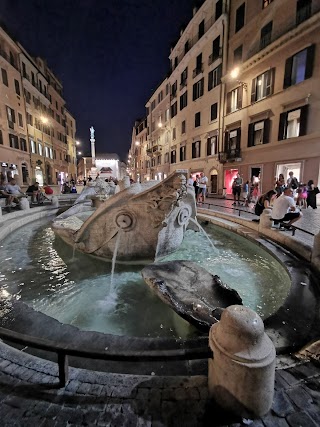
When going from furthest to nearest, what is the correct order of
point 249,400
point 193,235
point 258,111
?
point 258,111
point 193,235
point 249,400

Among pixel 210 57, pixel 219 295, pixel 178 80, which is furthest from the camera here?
pixel 178 80

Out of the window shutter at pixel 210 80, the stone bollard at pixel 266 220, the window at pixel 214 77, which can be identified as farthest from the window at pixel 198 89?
the stone bollard at pixel 266 220

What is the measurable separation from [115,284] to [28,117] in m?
31.8

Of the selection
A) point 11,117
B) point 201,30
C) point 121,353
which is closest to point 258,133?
point 201,30

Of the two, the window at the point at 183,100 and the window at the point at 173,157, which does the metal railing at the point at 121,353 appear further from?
the window at the point at 173,157

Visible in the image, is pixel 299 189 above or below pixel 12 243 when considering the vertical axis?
above

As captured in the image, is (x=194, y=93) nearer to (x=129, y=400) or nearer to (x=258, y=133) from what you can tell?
(x=258, y=133)

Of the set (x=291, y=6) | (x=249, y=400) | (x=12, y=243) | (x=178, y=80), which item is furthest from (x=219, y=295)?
(x=178, y=80)

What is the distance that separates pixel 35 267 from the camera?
4.93 metres

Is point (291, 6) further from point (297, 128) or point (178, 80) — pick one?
point (178, 80)

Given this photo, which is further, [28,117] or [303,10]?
[28,117]

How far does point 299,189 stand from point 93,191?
476 inches

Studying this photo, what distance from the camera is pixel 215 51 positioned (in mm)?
20172

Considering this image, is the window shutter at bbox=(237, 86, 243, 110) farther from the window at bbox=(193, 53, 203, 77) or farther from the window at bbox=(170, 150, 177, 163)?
the window at bbox=(170, 150, 177, 163)
